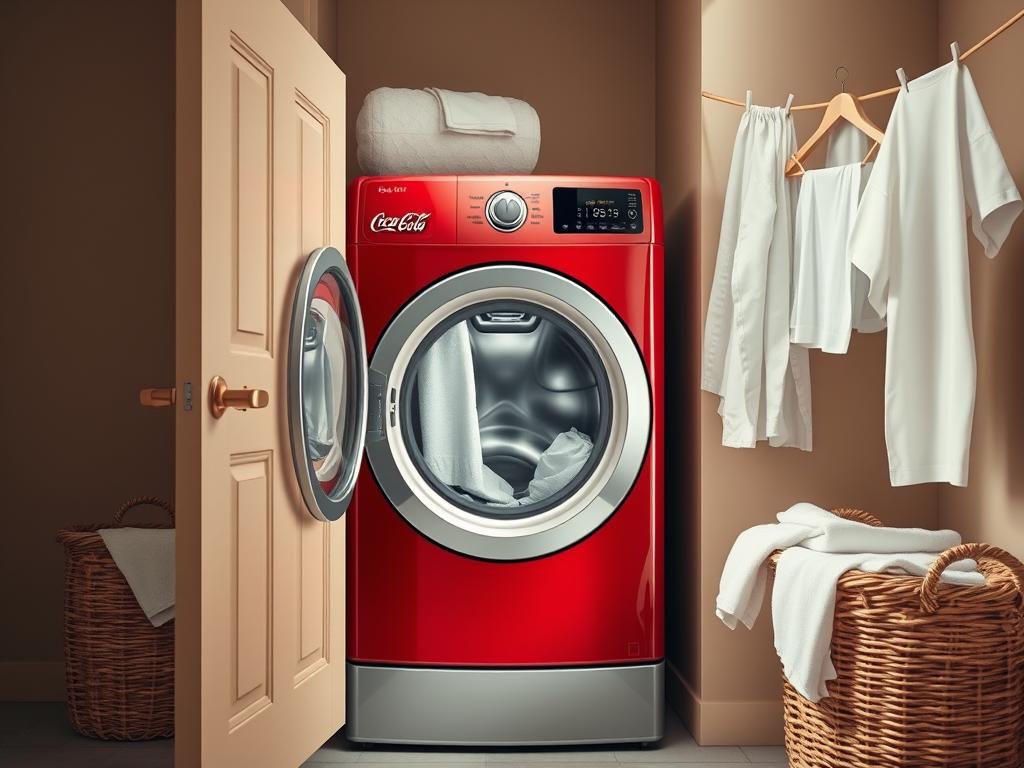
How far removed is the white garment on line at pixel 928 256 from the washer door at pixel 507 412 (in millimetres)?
599

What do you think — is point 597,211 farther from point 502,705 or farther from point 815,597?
point 502,705

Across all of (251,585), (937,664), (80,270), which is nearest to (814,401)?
(937,664)

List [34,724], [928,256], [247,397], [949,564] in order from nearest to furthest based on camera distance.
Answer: [247,397] → [949,564] → [928,256] → [34,724]

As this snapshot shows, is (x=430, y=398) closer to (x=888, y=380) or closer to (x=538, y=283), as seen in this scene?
(x=538, y=283)

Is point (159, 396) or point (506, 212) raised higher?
point (506, 212)

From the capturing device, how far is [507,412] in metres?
2.30

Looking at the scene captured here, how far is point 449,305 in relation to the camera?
221 cm

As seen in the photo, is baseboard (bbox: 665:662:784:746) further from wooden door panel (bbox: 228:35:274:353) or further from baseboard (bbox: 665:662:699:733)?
wooden door panel (bbox: 228:35:274:353)

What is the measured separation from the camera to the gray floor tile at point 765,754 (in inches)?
84.5

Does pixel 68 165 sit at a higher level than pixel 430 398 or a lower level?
higher

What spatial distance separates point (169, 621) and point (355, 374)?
740 mm

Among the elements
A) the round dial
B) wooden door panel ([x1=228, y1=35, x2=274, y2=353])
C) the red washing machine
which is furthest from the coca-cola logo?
wooden door panel ([x1=228, y1=35, x2=274, y2=353])

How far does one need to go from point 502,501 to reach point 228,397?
954 mm

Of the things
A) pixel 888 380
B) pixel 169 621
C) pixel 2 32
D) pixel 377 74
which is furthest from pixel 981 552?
pixel 2 32
